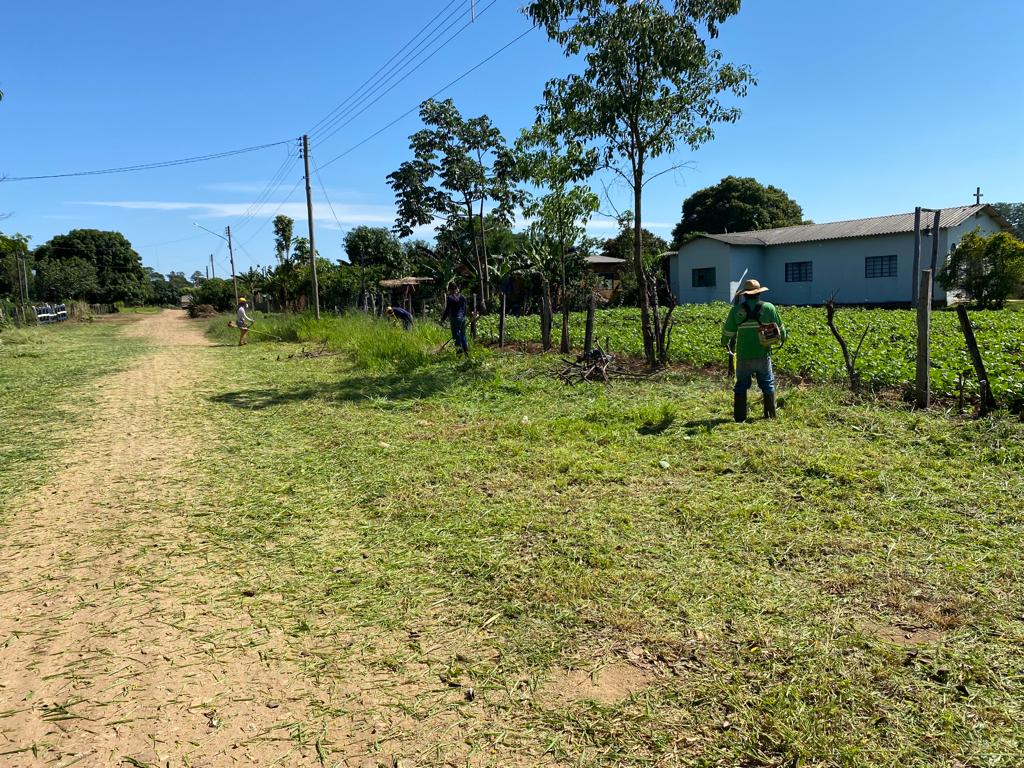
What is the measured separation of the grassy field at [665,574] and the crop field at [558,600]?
0.02 metres

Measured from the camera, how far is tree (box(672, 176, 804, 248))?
158 ft

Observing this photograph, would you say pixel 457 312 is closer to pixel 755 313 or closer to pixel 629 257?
pixel 755 313

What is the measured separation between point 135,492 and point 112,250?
79520 millimetres

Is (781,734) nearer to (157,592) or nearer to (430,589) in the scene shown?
(430,589)

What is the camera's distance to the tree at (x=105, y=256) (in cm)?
7012

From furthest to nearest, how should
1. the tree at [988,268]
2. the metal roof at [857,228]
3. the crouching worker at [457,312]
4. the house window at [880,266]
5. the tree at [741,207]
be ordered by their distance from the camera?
the tree at [741,207], the house window at [880,266], the metal roof at [857,228], the tree at [988,268], the crouching worker at [457,312]

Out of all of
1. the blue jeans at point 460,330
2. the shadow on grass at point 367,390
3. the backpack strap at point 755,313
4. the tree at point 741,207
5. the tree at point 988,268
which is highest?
the tree at point 741,207

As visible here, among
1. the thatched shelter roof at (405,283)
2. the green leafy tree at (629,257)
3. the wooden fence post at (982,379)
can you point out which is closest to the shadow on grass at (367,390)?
the wooden fence post at (982,379)

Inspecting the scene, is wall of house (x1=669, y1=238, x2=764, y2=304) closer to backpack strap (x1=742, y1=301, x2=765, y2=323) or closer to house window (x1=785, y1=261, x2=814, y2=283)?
house window (x1=785, y1=261, x2=814, y2=283)

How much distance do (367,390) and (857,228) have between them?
28.5 metres

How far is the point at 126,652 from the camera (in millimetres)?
3373

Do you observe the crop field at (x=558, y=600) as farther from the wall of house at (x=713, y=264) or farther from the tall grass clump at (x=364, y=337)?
the wall of house at (x=713, y=264)

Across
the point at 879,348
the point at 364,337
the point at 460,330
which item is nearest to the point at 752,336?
the point at 879,348

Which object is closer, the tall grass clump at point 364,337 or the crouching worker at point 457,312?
the tall grass clump at point 364,337
